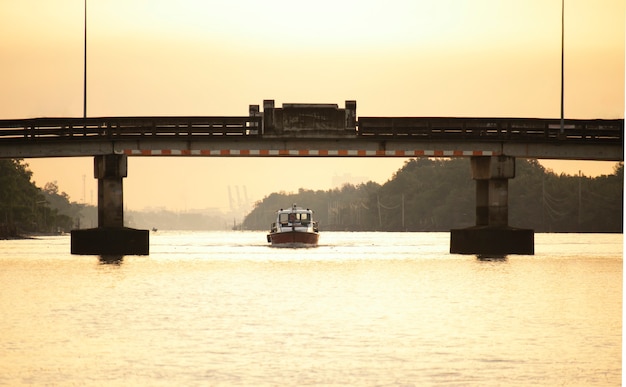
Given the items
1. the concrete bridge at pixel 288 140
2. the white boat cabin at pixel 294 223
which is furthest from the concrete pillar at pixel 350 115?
the white boat cabin at pixel 294 223

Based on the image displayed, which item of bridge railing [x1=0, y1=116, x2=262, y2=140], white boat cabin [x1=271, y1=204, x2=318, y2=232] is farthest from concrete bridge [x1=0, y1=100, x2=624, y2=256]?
white boat cabin [x1=271, y1=204, x2=318, y2=232]

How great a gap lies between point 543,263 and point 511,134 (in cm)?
663

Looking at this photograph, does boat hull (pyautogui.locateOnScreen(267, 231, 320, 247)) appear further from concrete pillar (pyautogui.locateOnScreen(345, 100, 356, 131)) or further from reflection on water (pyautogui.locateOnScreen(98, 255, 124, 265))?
concrete pillar (pyautogui.locateOnScreen(345, 100, 356, 131))

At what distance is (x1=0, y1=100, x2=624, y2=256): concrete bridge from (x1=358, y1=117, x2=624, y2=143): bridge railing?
5cm

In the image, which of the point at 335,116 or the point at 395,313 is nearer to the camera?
the point at 395,313

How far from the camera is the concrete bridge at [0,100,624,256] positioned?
6366 cm

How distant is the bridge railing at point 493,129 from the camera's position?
64.8 meters

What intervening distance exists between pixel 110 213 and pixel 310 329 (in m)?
37.1

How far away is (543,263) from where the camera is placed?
210ft

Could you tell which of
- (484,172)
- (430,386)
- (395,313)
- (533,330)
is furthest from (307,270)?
(430,386)

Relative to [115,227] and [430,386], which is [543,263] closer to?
[115,227]

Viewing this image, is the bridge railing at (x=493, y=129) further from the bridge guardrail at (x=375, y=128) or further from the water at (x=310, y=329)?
the water at (x=310, y=329)

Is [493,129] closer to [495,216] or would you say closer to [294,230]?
[495,216]

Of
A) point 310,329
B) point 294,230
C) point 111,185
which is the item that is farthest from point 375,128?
point 310,329
